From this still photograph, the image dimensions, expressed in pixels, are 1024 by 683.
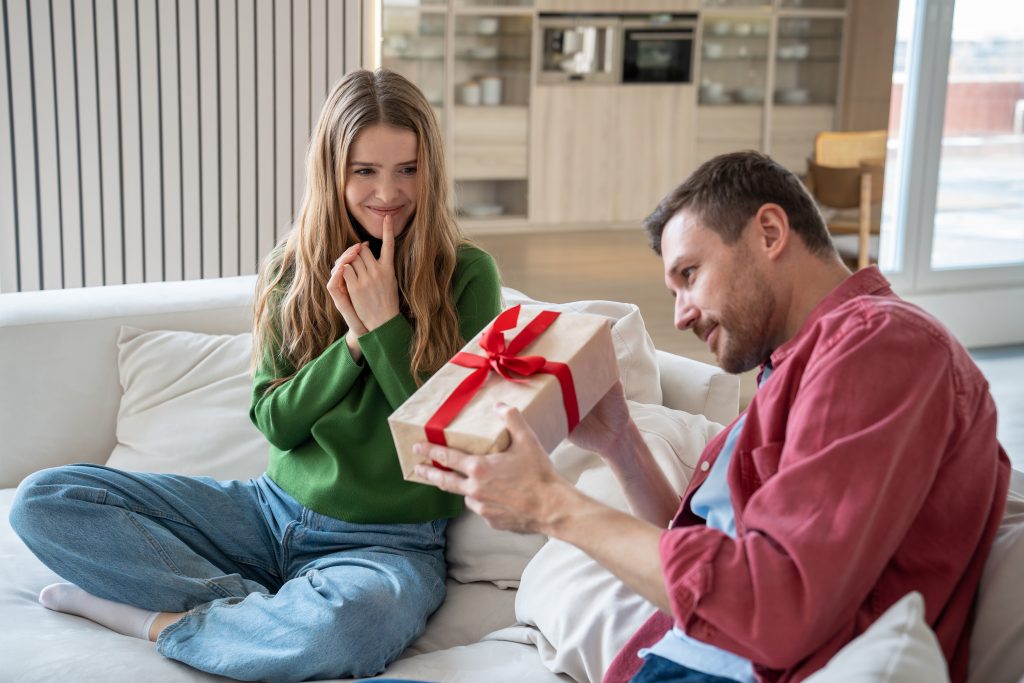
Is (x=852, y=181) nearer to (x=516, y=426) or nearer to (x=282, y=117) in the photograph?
(x=282, y=117)

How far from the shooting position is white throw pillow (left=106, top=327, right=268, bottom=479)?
2375 mm

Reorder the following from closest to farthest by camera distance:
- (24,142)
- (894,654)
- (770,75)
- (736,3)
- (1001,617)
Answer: (894,654), (1001,617), (24,142), (736,3), (770,75)

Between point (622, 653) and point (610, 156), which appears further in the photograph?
point (610, 156)

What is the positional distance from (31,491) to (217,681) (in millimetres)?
478

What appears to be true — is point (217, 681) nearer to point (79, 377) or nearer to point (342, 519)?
point (342, 519)

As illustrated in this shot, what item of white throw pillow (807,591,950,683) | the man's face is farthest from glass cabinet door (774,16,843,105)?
white throw pillow (807,591,950,683)

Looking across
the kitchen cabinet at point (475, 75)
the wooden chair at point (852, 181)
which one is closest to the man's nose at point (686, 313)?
the wooden chair at point (852, 181)

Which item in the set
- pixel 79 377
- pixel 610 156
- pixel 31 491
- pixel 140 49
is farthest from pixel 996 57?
pixel 31 491

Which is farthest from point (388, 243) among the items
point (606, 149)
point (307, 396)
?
point (606, 149)

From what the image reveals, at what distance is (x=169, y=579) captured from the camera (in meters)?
1.83

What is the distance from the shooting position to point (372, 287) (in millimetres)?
1846

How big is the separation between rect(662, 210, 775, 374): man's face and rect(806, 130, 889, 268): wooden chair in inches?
180

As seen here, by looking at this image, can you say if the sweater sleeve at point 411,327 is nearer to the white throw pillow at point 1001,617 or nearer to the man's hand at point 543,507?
the man's hand at point 543,507

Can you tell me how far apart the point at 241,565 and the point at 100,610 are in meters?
0.25
